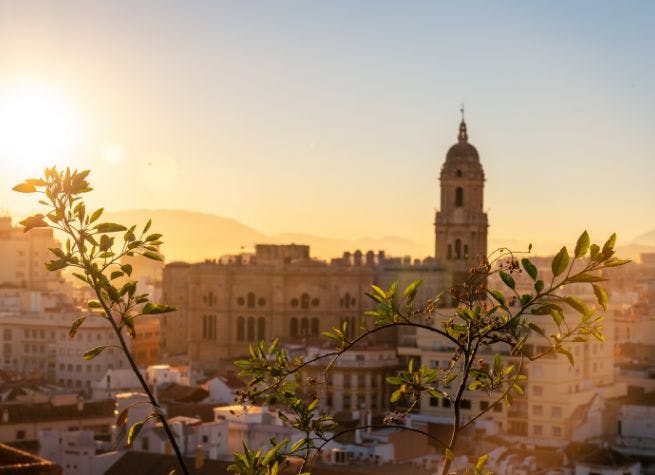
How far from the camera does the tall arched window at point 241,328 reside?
7775 cm

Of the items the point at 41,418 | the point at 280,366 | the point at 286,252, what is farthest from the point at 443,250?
the point at 280,366

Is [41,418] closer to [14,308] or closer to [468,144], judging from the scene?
[468,144]

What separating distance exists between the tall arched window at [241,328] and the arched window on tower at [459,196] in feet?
46.8

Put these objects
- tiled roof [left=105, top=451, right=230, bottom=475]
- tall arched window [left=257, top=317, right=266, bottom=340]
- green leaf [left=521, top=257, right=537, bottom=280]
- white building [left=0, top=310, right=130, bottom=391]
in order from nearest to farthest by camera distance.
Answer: green leaf [left=521, top=257, right=537, bottom=280]
tiled roof [left=105, top=451, right=230, bottom=475]
white building [left=0, top=310, right=130, bottom=391]
tall arched window [left=257, top=317, right=266, bottom=340]

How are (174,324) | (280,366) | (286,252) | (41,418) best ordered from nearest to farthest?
(280,366), (41,418), (174,324), (286,252)

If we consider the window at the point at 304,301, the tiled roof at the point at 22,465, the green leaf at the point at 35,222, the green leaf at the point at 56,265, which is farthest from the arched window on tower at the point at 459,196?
the green leaf at the point at 56,265

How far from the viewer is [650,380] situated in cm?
5822

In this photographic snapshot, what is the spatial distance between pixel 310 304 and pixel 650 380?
24683 mm

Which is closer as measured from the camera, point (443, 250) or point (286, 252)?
point (443, 250)

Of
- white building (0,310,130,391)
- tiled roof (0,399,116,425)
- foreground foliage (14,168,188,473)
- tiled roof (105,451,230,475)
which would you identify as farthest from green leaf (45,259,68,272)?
white building (0,310,130,391)

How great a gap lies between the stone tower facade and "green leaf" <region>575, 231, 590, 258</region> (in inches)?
2683

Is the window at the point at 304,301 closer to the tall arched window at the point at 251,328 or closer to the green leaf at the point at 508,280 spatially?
the tall arched window at the point at 251,328

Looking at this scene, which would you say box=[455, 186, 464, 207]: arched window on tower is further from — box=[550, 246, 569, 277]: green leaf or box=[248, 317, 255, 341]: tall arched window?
box=[550, 246, 569, 277]: green leaf

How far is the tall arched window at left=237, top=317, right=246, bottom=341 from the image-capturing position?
7775 centimetres
